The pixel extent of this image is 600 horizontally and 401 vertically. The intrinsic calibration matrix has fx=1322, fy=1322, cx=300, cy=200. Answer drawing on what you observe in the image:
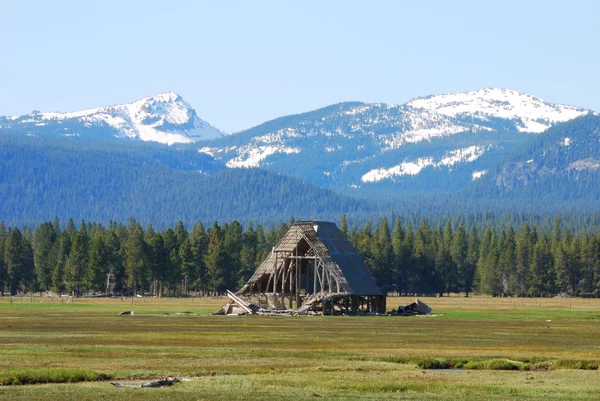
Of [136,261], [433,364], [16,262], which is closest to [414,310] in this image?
[433,364]

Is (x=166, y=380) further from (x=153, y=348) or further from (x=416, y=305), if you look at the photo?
(x=416, y=305)

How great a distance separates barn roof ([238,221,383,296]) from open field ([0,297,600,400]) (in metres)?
23.5

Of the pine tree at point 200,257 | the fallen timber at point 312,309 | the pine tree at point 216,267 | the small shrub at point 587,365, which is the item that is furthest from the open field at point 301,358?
the pine tree at point 200,257

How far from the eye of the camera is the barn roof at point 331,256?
4965 inches

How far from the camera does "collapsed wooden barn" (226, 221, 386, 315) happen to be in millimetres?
125062

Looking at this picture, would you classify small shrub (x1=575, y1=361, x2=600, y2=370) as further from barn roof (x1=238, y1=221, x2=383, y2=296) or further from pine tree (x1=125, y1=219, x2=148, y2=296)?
pine tree (x1=125, y1=219, x2=148, y2=296)

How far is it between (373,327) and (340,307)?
31240 mm

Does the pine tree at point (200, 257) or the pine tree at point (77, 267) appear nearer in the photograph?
the pine tree at point (77, 267)

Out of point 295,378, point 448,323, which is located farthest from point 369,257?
point 295,378

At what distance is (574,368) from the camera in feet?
202

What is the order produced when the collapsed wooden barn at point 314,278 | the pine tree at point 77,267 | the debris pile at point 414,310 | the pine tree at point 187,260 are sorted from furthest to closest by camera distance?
1. the pine tree at point 187,260
2. the pine tree at point 77,267
3. the debris pile at point 414,310
4. the collapsed wooden barn at point 314,278

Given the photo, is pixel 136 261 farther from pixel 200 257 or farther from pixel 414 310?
pixel 414 310

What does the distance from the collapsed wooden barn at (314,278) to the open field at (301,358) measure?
2212 centimetres

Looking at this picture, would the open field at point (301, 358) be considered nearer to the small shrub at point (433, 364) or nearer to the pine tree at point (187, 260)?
the small shrub at point (433, 364)
